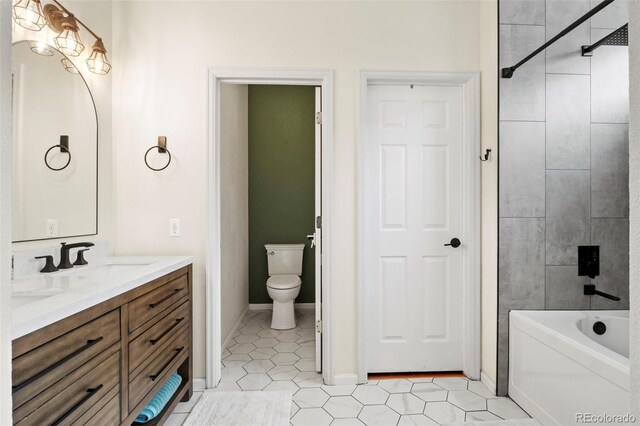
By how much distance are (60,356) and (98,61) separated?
1780 mm

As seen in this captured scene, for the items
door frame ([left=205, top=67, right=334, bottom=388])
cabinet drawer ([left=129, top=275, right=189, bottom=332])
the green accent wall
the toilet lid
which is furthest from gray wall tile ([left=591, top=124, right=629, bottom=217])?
the green accent wall

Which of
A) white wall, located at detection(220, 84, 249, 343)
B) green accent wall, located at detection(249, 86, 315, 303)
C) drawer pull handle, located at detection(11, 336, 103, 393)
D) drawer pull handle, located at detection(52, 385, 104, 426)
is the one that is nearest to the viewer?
drawer pull handle, located at detection(11, 336, 103, 393)

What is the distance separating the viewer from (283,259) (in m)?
3.87

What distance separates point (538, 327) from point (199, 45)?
268cm

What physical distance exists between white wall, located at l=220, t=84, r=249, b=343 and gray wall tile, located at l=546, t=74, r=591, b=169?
7.54 ft

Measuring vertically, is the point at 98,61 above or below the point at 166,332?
above

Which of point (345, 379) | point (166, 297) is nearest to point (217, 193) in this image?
point (166, 297)

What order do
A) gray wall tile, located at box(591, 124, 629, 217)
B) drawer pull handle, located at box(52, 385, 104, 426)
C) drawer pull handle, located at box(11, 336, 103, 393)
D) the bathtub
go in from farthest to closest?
gray wall tile, located at box(591, 124, 629, 217)
the bathtub
drawer pull handle, located at box(52, 385, 104, 426)
drawer pull handle, located at box(11, 336, 103, 393)

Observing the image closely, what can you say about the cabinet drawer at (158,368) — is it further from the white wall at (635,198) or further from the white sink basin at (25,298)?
the white wall at (635,198)

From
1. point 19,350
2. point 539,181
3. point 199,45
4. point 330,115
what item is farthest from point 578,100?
point 19,350

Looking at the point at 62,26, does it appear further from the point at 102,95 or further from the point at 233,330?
the point at 233,330

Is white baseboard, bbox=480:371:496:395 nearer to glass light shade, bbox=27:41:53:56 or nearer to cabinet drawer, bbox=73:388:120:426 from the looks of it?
cabinet drawer, bbox=73:388:120:426

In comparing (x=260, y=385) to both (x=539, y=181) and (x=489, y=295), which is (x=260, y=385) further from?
(x=539, y=181)

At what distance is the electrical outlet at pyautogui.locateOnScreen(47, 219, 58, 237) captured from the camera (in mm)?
1723
